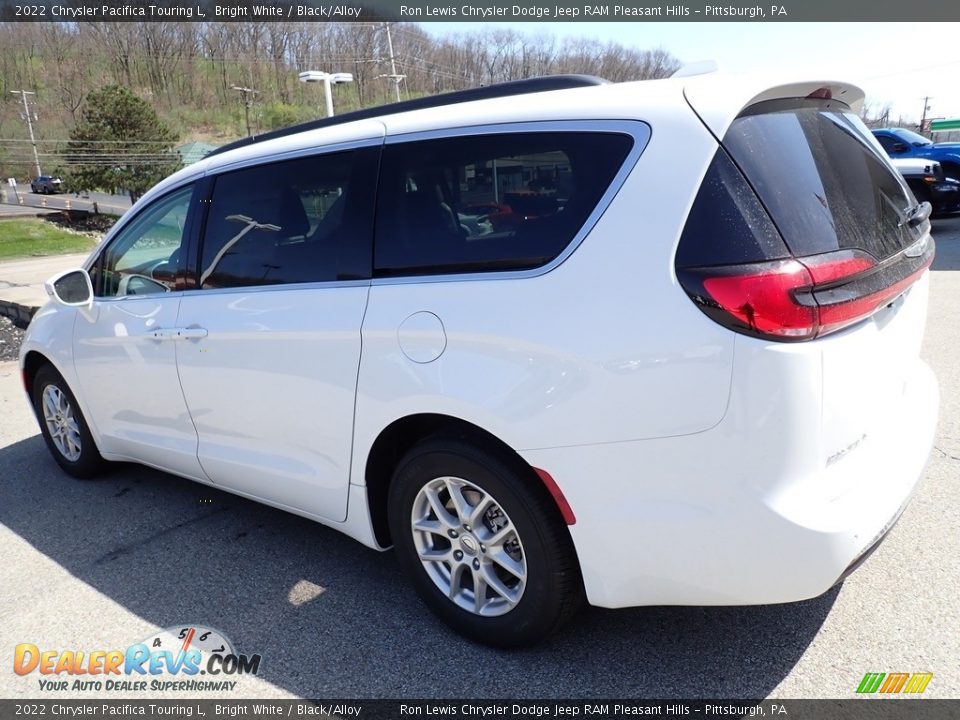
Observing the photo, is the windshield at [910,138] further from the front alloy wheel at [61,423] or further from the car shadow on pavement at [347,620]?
the front alloy wheel at [61,423]

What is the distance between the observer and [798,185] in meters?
2.00

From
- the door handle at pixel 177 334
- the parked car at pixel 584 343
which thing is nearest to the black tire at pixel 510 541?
the parked car at pixel 584 343

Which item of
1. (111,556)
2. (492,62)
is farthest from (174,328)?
(492,62)

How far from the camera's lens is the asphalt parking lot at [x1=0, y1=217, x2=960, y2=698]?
92.0 inches

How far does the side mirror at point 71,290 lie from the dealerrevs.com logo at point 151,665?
186 cm

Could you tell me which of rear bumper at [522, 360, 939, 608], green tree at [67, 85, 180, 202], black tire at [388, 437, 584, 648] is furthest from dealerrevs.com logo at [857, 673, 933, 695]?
green tree at [67, 85, 180, 202]

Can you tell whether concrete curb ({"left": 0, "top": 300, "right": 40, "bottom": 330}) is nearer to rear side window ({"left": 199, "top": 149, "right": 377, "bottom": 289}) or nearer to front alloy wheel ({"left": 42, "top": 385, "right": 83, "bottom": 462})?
front alloy wheel ({"left": 42, "top": 385, "right": 83, "bottom": 462})

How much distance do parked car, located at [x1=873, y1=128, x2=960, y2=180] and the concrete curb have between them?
14572mm

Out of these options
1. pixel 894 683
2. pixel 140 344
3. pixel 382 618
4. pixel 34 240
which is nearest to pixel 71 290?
pixel 140 344

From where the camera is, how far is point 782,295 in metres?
1.78

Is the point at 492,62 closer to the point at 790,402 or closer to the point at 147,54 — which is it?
the point at 147,54

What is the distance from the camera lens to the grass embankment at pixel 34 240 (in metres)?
22.8

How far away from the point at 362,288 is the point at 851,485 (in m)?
1.74

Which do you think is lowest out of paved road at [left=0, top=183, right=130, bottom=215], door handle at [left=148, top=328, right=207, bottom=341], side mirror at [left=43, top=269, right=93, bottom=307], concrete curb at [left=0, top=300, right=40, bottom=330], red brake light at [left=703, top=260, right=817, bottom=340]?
paved road at [left=0, top=183, right=130, bottom=215]
